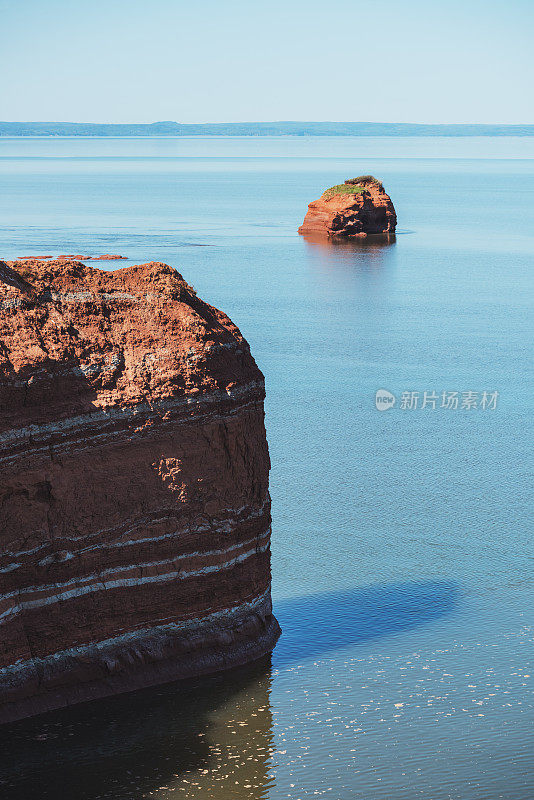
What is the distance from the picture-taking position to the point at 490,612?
68.5ft

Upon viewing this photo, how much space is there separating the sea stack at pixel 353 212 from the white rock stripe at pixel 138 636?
7539 cm

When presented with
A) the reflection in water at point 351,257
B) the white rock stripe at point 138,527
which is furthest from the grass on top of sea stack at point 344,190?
the white rock stripe at point 138,527

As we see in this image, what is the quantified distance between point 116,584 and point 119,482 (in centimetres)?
163

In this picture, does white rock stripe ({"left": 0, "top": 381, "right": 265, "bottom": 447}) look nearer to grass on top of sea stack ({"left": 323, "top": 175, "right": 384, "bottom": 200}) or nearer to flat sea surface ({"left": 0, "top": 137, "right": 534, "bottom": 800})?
flat sea surface ({"left": 0, "top": 137, "right": 534, "bottom": 800})

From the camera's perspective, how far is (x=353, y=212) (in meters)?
91.4

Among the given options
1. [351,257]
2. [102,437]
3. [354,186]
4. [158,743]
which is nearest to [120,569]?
[102,437]

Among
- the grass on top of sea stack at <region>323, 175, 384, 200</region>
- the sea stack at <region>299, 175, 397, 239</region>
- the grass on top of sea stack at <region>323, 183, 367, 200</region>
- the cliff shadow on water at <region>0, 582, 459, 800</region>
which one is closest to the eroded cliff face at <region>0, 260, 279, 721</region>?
the cliff shadow on water at <region>0, 582, 459, 800</region>

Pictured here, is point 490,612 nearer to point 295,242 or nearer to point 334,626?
point 334,626

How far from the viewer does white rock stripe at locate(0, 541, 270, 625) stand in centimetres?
1620

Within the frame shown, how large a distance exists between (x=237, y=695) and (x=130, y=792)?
3.04m

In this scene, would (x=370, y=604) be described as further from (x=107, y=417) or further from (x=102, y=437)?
(x=107, y=417)

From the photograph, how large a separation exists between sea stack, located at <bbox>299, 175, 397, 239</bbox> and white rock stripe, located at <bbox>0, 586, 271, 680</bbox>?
2968 inches

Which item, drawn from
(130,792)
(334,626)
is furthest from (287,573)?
(130,792)

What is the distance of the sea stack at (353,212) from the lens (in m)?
91.2
